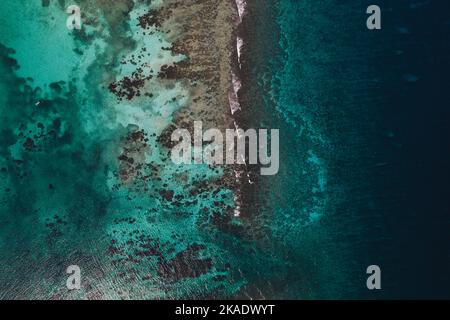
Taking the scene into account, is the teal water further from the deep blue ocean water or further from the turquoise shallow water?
the deep blue ocean water

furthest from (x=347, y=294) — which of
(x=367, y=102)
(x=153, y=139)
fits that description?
(x=153, y=139)

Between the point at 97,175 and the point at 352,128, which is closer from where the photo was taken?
the point at 352,128

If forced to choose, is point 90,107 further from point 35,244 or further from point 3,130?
point 35,244

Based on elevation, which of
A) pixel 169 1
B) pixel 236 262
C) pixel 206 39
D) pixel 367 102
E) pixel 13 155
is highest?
pixel 169 1

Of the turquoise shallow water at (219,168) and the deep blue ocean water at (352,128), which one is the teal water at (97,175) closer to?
the turquoise shallow water at (219,168)

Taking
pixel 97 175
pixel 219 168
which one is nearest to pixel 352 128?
pixel 219 168

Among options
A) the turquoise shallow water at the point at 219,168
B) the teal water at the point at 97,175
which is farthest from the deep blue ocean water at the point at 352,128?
the teal water at the point at 97,175

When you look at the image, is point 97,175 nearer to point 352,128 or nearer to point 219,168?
point 219,168

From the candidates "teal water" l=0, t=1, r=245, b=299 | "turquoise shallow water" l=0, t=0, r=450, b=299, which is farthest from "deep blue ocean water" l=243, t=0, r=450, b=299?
"teal water" l=0, t=1, r=245, b=299

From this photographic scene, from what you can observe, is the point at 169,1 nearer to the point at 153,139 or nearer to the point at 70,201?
the point at 153,139
